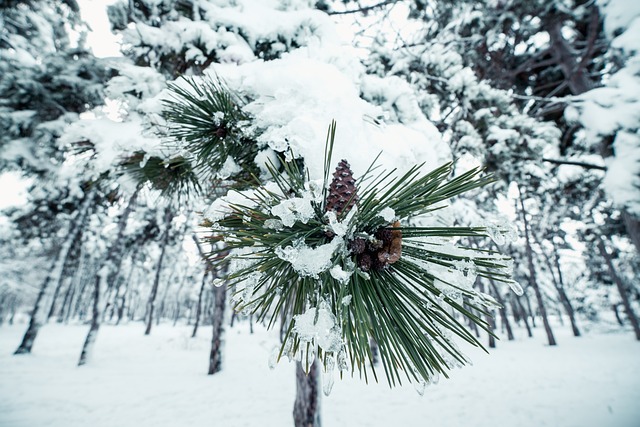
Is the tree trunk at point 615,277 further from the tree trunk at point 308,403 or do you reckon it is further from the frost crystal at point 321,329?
the frost crystal at point 321,329

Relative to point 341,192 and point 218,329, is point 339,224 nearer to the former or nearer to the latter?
point 341,192

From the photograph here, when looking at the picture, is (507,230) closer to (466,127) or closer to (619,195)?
(466,127)

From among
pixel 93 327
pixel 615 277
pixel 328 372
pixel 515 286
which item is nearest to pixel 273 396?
pixel 93 327

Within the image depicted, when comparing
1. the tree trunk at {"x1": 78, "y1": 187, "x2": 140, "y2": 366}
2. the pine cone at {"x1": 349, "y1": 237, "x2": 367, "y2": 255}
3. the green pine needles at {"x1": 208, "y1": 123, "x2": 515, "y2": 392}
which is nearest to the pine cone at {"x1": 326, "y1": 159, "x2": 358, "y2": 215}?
the green pine needles at {"x1": 208, "y1": 123, "x2": 515, "y2": 392}

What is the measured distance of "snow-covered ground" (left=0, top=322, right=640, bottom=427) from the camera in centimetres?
554

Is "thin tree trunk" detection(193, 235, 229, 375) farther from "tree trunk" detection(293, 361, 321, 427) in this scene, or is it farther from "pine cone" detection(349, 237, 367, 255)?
"pine cone" detection(349, 237, 367, 255)

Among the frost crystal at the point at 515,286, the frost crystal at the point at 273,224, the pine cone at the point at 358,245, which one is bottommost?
the frost crystal at the point at 515,286

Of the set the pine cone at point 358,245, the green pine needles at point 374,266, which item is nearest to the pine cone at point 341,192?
the green pine needles at point 374,266

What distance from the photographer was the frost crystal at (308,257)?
0.78 metres

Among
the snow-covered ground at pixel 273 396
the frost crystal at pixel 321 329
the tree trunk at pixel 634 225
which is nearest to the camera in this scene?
the frost crystal at pixel 321 329

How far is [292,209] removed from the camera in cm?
82

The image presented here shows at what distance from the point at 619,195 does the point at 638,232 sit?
0.97 metres

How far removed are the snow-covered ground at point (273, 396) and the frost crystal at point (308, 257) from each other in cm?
605

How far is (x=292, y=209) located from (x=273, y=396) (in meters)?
7.69
